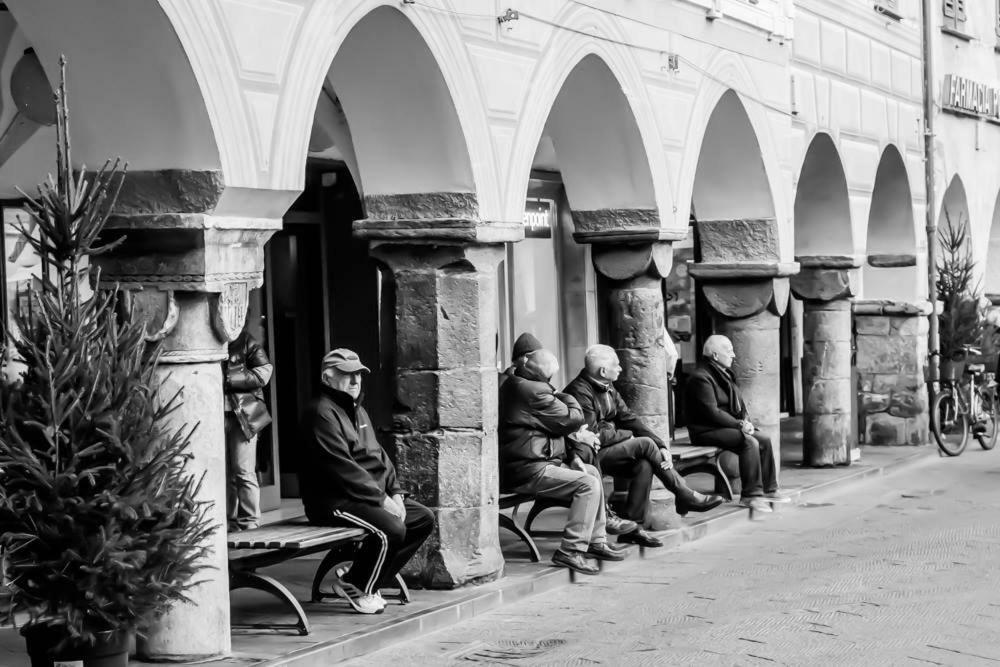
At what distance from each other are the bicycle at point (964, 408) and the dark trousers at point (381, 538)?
10.3 m

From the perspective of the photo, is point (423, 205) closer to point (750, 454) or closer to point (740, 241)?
point (750, 454)

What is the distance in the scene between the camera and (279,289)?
13375mm

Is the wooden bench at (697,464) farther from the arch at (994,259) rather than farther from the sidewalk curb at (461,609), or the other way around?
the arch at (994,259)

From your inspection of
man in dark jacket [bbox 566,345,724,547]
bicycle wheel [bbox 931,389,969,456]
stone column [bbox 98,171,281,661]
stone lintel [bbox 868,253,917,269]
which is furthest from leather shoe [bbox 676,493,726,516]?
stone lintel [bbox 868,253,917,269]

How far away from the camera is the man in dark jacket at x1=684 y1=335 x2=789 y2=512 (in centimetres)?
1348

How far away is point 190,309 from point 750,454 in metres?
7.01

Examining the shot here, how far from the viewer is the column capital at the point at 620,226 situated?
12352 mm

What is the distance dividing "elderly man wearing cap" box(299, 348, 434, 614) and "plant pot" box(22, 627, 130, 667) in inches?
79.0

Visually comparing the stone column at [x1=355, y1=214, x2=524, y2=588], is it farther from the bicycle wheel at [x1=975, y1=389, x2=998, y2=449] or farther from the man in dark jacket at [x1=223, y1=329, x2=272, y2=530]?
the bicycle wheel at [x1=975, y1=389, x2=998, y2=449]

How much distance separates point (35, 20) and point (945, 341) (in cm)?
1413

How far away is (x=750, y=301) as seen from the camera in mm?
14711

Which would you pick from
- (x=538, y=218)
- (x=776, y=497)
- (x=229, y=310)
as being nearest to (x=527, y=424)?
(x=229, y=310)

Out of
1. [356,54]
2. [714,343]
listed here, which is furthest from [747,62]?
[356,54]

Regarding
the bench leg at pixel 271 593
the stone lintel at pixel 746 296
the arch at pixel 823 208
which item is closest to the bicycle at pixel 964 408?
the arch at pixel 823 208
